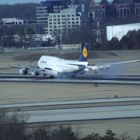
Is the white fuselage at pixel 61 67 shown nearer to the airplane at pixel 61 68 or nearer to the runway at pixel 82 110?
the airplane at pixel 61 68

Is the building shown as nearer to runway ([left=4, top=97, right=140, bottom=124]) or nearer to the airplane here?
the airplane

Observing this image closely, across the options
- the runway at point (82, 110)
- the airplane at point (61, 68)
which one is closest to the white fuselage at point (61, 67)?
the airplane at point (61, 68)

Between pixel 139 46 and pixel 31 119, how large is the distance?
137m

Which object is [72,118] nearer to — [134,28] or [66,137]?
[66,137]

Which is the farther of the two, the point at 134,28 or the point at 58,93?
the point at 134,28

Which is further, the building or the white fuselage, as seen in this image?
the building

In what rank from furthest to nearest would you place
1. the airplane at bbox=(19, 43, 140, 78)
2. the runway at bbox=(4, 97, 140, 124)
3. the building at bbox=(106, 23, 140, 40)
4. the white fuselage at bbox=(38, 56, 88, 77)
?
the building at bbox=(106, 23, 140, 40)
the airplane at bbox=(19, 43, 140, 78)
the white fuselage at bbox=(38, 56, 88, 77)
the runway at bbox=(4, 97, 140, 124)

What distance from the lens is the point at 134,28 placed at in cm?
19025

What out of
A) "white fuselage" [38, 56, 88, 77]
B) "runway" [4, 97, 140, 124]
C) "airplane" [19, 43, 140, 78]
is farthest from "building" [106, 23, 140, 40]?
"runway" [4, 97, 140, 124]

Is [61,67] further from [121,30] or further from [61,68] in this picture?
[121,30]

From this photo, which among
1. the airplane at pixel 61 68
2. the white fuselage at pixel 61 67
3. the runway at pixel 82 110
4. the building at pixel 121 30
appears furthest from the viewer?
the building at pixel 121 30

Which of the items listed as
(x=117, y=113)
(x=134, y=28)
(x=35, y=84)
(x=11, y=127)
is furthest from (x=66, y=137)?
(x=134, y=28)

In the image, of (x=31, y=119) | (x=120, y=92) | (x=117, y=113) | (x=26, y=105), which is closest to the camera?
(x=31, y=119)

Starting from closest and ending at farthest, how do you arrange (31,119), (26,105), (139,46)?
1. (31,119)
2. (26,105)
3. (139,46)
